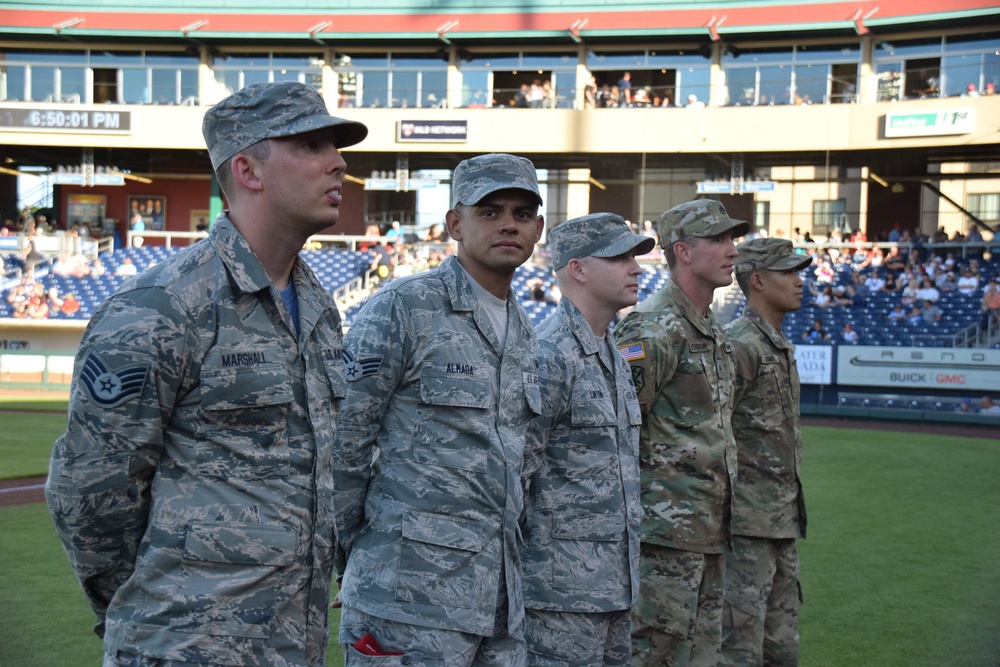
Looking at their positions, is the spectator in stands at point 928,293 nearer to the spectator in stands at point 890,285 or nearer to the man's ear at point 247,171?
the spectator in stands at point 890,285

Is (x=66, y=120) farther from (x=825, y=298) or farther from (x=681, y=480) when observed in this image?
(x=681, y=480)

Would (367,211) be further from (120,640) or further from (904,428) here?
(120,640)

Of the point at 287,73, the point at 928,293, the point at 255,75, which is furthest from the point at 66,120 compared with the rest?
the point at 928,293

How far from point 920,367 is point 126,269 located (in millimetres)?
21322

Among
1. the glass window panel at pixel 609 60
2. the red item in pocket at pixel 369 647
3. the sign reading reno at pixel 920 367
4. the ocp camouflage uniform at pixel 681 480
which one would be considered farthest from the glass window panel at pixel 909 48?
the red item in pocket at pixel 369 647

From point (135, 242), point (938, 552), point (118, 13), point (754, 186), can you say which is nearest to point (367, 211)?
point (135, 242)

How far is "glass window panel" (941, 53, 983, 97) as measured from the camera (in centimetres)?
3028

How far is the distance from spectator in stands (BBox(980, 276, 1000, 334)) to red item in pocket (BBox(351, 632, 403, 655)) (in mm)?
22443

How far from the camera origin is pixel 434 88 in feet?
118

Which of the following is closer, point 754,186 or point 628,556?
point 628,556

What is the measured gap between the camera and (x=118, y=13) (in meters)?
35.8

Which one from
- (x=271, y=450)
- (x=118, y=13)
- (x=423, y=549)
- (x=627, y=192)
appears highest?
(x=118, y=13)

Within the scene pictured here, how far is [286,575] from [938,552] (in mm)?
7924

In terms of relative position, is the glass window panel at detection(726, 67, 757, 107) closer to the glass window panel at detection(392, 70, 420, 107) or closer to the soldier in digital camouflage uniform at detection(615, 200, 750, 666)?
the glass window panel at detection(392, 70, 420, 107)
